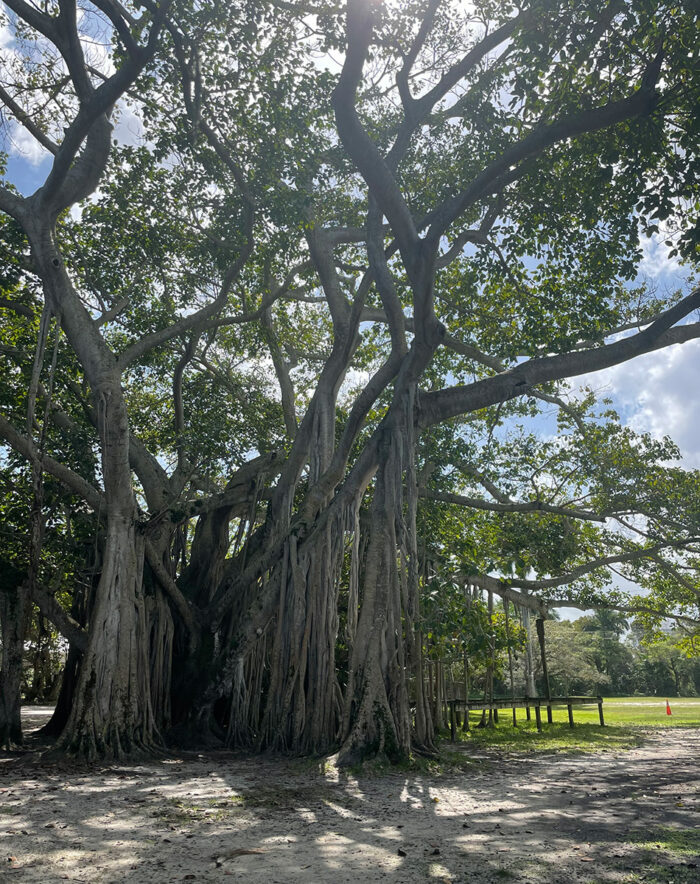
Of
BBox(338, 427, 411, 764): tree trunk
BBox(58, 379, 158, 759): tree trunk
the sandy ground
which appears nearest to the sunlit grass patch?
the sandy ground

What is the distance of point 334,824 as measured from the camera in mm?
3809

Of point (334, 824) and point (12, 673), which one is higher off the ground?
point (12, 673)

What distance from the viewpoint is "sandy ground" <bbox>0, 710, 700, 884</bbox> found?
2.88 meters

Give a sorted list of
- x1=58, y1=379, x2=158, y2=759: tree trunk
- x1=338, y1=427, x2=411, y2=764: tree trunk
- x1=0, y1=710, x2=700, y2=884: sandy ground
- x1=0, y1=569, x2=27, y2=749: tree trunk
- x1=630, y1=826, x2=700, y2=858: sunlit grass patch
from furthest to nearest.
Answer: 1. x1=0, y1=569, x2=27, y2=749: tree trunk
2. x1=58, y1=379, x2=158, y2=759: tree trunk
3. x1=338, y1=427, x2=411, y2=764: tree trunk
4. x1=630, y1=826, x2=700, y2=858: sunlit grass patch
5. x1=0, y1=710, x2=700, y2=884: sandy ground

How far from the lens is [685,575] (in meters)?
11.6

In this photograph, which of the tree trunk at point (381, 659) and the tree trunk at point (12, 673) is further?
the tree trunk at point (12, 673)

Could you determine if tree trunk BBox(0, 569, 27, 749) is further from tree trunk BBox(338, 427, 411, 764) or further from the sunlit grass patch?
the sunlit grass patch

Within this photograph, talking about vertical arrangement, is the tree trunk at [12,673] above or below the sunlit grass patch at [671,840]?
above

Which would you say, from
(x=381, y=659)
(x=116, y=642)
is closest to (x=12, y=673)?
(x=116, y=642)

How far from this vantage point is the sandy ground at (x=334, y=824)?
113 inches

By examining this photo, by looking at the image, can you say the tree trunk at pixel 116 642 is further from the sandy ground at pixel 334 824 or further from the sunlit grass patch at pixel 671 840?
the sunlit grass patch at pixel 671 840

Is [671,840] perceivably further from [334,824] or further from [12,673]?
[12,673]

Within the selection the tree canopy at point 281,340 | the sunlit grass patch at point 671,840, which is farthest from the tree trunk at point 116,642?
the sunlit grass patch at point 671,840

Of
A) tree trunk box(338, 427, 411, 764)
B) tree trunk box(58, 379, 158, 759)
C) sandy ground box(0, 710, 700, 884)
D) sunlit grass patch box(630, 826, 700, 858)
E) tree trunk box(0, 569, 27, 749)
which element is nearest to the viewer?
sandy ground box(0, 710, 700, 884)
